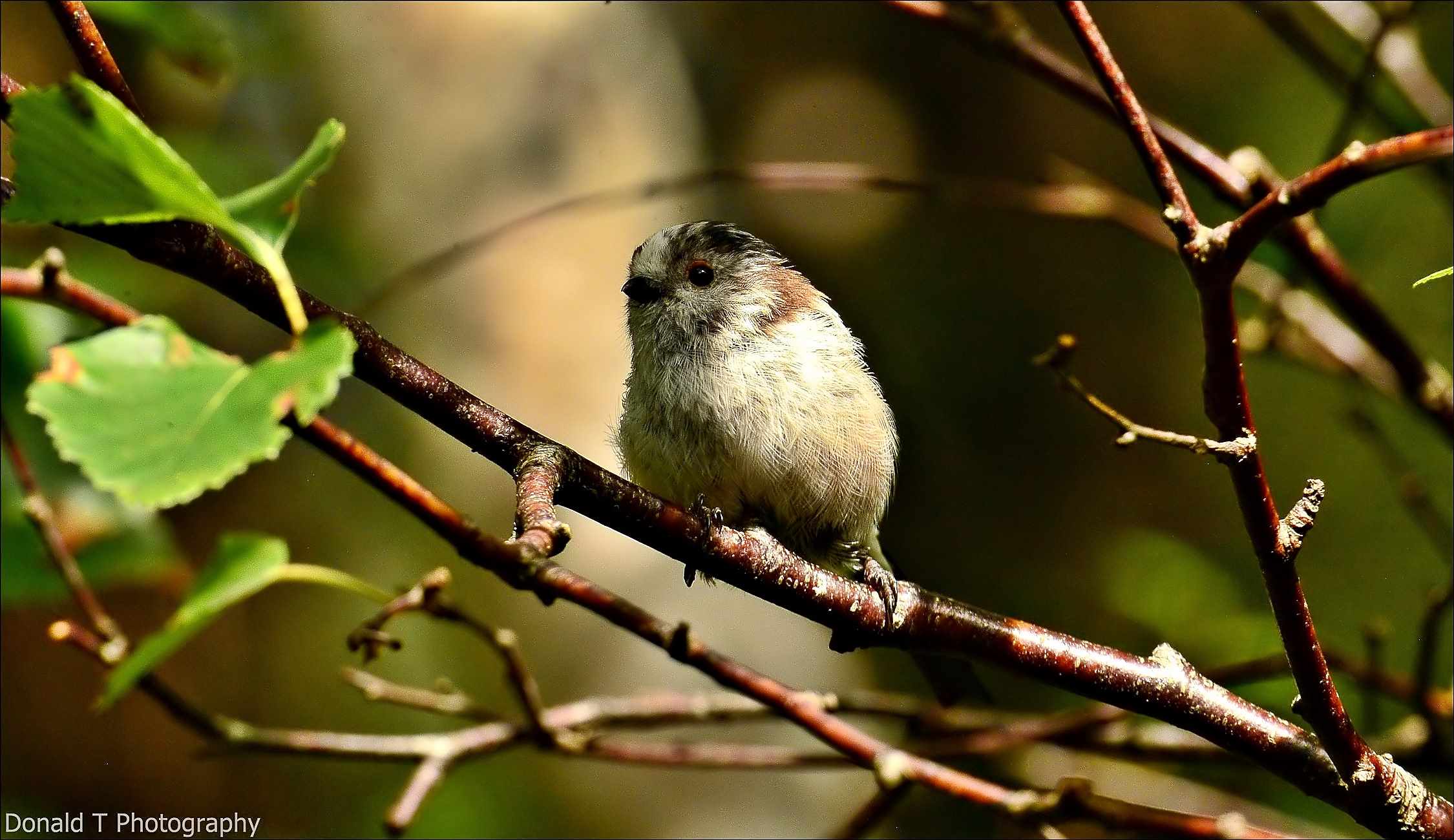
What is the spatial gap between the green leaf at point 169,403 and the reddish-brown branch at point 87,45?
1.34ft

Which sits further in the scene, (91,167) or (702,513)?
(702,513)

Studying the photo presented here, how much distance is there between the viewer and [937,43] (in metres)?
4.92

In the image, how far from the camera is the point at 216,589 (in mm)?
1370

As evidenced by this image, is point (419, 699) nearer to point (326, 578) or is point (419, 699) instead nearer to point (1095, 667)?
point (326, 578)

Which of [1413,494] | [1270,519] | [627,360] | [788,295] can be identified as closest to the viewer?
[1270,519]

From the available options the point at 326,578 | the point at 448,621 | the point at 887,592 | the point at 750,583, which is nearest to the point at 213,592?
the point at 326,578

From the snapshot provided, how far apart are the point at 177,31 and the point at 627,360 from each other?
179 centimetres

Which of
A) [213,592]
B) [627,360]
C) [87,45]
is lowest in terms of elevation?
[213,592]

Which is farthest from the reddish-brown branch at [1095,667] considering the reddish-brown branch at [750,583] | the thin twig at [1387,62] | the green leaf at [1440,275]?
the thin twig at [1387,62]

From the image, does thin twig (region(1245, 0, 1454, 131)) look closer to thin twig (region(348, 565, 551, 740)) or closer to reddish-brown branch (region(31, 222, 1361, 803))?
reddish-brown branch (region(31, 222, 1361, 803))

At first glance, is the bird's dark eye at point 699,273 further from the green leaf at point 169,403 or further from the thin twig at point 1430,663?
the green leaf at point 169,403

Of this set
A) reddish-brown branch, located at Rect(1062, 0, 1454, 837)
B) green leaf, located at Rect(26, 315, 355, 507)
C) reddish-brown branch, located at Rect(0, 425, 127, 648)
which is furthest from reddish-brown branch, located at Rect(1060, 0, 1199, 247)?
reddish-brown branch, located at Rect(0, 425, 127, 648)

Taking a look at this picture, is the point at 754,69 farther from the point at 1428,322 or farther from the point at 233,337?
the point at 1428,322

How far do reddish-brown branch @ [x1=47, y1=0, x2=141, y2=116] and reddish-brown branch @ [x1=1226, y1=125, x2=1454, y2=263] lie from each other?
50.6 inches
